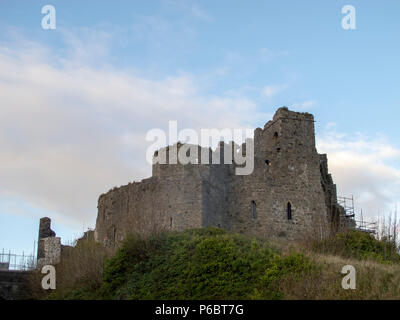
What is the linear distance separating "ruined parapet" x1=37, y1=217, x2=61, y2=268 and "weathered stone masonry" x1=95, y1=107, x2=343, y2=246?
283 cm

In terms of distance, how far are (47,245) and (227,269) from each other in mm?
15185

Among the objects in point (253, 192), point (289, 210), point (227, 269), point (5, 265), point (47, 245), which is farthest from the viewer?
point (5, 265)

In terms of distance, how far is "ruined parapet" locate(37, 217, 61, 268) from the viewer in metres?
31.4

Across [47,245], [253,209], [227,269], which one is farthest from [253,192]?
[47,245]

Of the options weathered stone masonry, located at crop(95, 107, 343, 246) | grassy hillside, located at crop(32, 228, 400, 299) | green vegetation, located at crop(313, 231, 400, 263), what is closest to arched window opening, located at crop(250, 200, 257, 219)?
weathered stone masonry, located at crop(95, 107, 343, 246)

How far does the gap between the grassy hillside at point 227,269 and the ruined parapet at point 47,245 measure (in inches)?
214

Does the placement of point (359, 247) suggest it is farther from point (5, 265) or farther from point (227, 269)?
point (5, 265)

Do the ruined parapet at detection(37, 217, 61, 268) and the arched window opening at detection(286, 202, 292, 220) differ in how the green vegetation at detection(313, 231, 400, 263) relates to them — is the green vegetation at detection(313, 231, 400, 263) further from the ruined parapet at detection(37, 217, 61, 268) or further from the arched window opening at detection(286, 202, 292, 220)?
the ruined parapet at detection(37, 217, 61, 268)

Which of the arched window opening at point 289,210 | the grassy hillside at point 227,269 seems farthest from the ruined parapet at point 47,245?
the arched window opening at point 289,210

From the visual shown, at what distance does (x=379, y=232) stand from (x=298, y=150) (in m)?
6.41

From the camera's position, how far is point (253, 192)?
98.1ft

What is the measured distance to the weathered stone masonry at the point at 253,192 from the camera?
93.6ft
